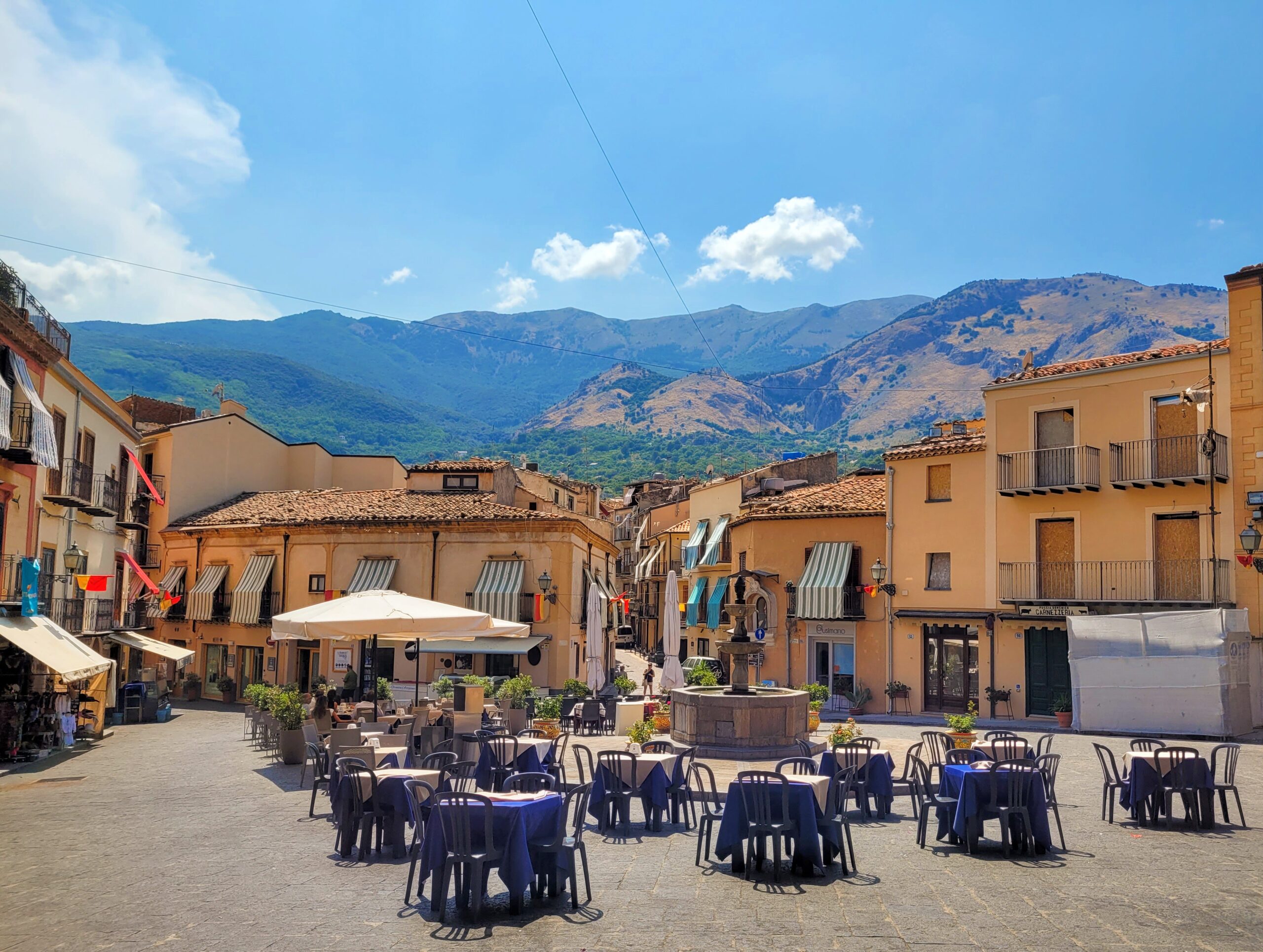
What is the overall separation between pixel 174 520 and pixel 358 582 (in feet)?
33.7

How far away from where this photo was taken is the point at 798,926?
7.54m

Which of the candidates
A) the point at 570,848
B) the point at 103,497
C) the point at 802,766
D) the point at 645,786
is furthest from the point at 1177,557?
the point at 103,497

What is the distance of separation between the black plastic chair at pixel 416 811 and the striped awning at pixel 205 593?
97.8 ft

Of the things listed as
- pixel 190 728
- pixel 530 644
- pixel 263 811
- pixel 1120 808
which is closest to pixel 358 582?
pixel 530 644

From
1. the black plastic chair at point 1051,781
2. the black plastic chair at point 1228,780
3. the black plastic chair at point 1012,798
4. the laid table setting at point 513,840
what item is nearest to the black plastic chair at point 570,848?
the laid table setting at point 513,840

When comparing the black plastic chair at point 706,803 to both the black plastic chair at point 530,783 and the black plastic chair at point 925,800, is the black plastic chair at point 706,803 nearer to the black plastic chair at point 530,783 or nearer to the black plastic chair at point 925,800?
the black plastic chair at point 530,783

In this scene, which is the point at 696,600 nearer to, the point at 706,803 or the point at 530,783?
the point at 706,803

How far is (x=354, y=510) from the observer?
123 feet

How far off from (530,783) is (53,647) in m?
13.3

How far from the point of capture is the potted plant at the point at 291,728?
58.3ft

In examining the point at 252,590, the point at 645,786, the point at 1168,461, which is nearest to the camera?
the point at 645,786

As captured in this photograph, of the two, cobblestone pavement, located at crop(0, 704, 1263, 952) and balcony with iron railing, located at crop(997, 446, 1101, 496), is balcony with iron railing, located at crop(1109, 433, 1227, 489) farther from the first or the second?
cobblestone pavement, located at crop(0, 704, 1263, 952)

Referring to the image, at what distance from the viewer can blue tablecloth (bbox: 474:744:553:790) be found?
1300 cm

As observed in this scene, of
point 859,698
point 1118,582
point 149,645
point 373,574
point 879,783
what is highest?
point 1118,582
